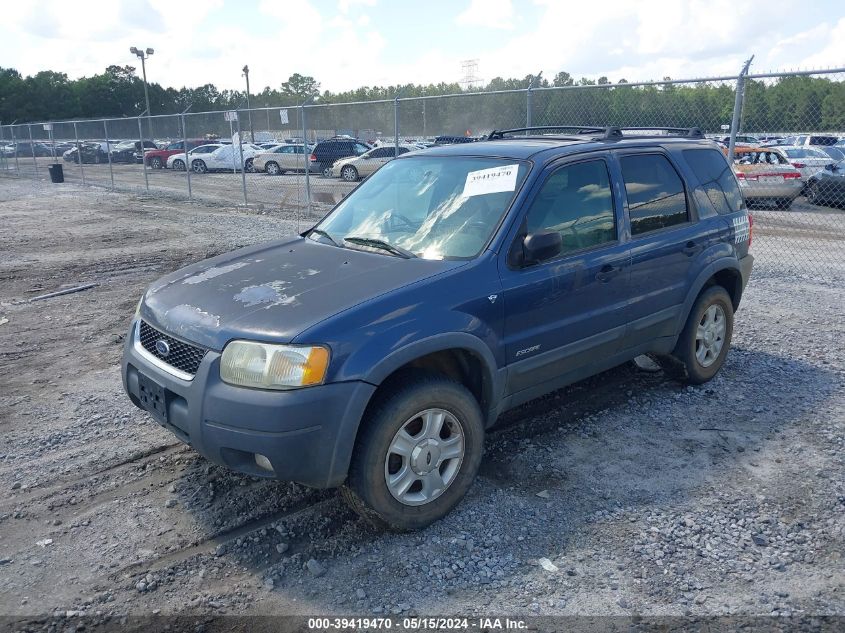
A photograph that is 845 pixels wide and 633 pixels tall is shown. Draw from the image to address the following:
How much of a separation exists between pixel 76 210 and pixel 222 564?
17.2 meters

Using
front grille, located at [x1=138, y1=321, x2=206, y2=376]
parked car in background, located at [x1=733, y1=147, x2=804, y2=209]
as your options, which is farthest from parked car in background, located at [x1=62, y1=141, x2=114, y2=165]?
front grille, located at [x1=138, y1=321, x2=206, y2=376]

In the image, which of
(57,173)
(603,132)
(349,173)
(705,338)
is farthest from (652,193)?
(57,173)

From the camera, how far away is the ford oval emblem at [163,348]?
Answer: 3.52 m

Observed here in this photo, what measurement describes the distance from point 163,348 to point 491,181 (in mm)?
2076

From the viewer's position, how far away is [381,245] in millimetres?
4070

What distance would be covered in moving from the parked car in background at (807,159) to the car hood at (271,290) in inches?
651

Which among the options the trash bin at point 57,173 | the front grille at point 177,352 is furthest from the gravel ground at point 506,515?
the trash bin at point 57,173

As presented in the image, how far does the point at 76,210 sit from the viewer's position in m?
18.0

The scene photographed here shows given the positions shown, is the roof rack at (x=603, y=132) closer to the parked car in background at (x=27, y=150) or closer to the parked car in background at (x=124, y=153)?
the parked car in background at (x=124, y=153)

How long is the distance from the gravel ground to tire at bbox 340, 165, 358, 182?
18.0 meters

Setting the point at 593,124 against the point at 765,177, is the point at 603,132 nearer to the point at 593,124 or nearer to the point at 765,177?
the point at 593,124

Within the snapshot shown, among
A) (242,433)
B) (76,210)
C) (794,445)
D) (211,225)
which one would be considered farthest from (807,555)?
(76,210)

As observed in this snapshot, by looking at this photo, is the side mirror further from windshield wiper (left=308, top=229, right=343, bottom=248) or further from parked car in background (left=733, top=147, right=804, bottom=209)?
parked car in background (left=733, top=147, right=804, bottom=209)

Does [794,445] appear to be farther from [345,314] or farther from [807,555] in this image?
[345,314]
